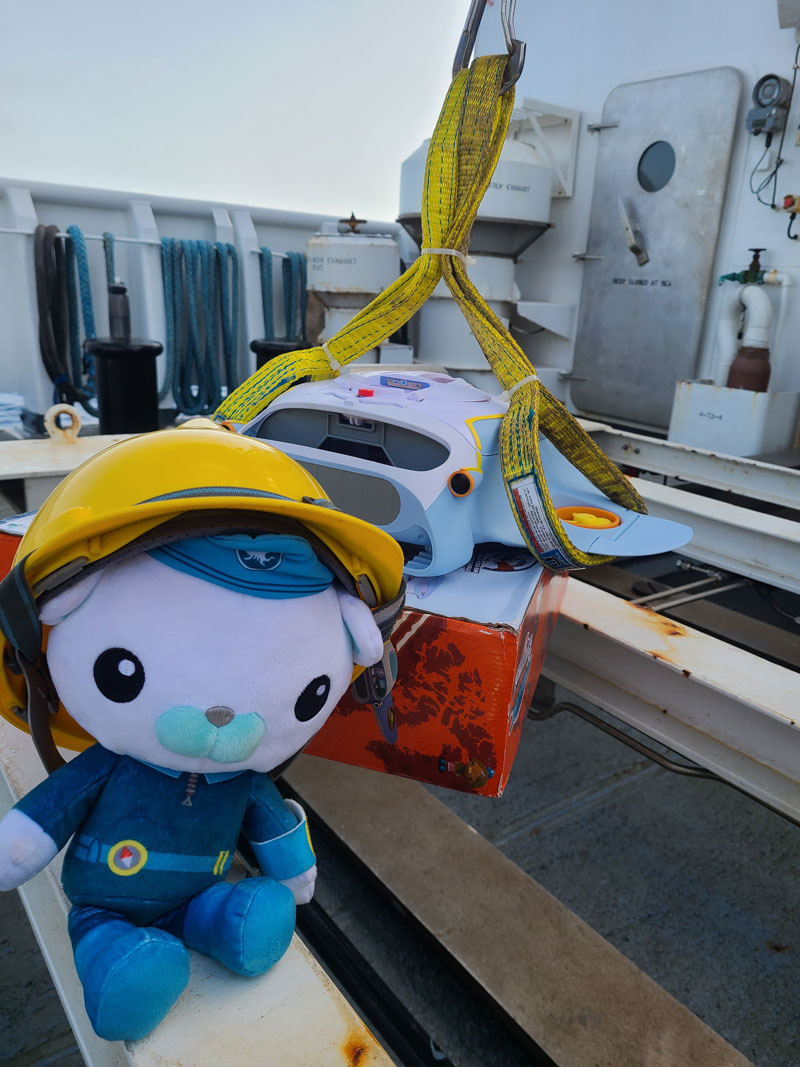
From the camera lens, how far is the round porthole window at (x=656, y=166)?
3.11 meters

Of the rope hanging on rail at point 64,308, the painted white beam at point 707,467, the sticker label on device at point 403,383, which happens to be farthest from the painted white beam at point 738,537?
the rope hanging on rail at point 64,308

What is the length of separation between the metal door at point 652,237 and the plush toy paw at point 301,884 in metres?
2.98

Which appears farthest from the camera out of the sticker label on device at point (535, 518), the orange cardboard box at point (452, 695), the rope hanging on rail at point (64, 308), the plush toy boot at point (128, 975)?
the rope hanging on rail at point (64, 308)

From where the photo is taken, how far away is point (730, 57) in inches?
113

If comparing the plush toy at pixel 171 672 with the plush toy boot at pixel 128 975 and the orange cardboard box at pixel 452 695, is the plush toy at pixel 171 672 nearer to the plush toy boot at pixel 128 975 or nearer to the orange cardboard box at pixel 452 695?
the plush toy boot at pixel 128 975

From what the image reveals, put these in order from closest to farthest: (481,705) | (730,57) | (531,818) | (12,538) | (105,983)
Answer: (105,983) → (481,705) → (12,538) → (531,818) → (730,57)

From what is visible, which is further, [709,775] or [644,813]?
[644,813]

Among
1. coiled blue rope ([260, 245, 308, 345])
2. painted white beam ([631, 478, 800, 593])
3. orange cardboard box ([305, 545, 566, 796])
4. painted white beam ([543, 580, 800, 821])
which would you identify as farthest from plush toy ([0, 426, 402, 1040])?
coiled blue rope ([260, 245, 308, 345])

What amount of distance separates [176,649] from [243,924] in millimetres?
208

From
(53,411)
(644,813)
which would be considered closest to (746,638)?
(644,813)

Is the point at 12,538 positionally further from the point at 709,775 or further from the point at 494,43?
the point at 494,43

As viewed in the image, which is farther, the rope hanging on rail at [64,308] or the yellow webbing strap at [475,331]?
the rope hanging on rail at [64,308]

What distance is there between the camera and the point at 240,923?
1.80 ft

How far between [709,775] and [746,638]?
0.62 meters
